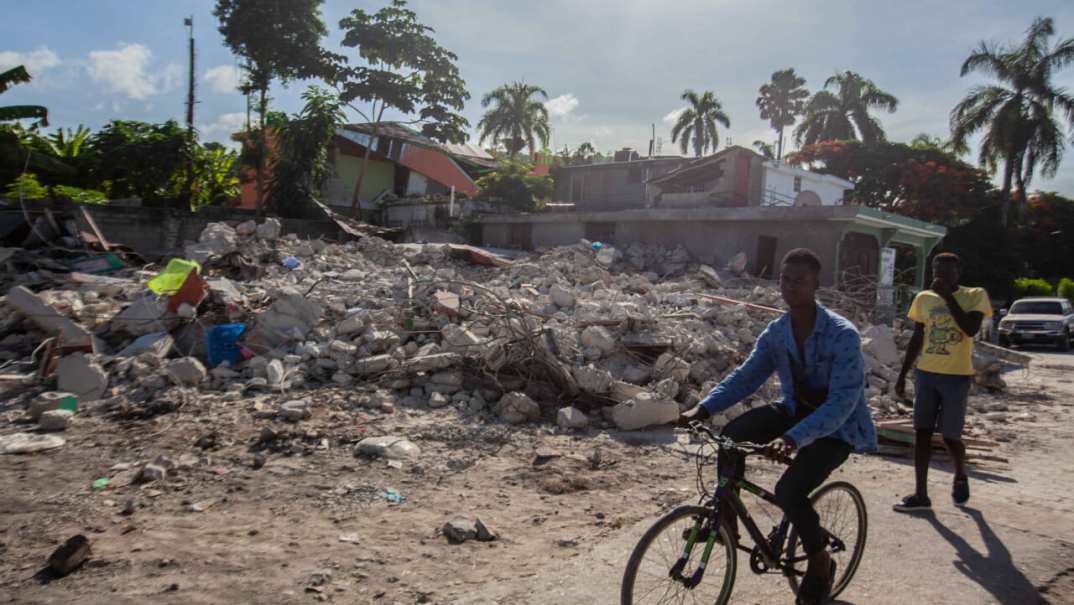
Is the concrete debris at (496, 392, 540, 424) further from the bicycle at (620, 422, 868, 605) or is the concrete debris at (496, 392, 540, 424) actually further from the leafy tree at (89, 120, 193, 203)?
the leafy tree at (89, 120, 193, 203)

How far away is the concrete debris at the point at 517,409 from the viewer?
256 inches

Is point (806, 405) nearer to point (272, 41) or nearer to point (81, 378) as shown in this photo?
point (81, 378)

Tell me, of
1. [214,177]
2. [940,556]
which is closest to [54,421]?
[940,556]

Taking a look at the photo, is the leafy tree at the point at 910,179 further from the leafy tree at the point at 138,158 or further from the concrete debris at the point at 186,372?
the concrete debris at the point at 186,372

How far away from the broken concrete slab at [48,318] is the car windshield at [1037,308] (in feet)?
79.0

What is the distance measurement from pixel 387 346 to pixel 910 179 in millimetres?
29595

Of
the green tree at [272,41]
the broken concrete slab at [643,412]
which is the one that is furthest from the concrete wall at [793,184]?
the broken concrete slab at [643,412]

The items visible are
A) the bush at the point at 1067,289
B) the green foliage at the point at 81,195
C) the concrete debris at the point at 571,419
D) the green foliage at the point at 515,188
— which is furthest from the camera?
the bush at the point at 1067,289

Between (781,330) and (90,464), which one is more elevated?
(781,330)

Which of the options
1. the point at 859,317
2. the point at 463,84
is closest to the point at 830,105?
the point at 463,84

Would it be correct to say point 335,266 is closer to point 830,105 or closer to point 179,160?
point 179,160

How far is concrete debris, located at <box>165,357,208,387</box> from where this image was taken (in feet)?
22.9

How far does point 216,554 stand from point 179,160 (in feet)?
65.9

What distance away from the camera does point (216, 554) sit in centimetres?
361
